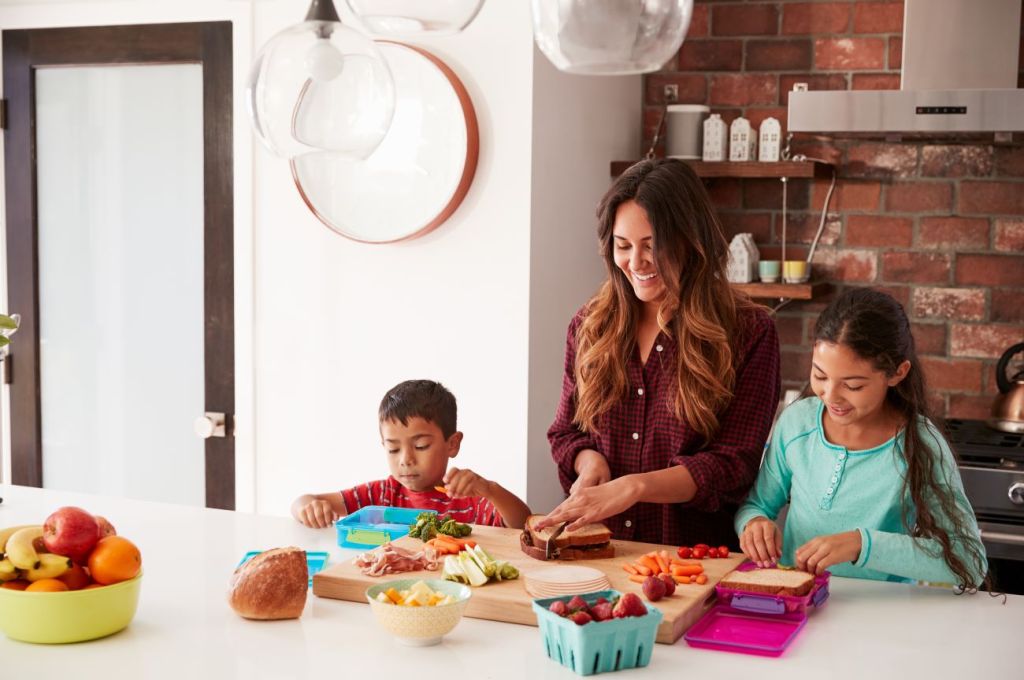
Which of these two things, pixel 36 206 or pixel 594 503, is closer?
pixel 594 503

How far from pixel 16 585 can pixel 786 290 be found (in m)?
2.34

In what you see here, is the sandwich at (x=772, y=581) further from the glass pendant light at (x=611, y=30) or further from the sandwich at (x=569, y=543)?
the glass pendant light at (x=611, y=30)

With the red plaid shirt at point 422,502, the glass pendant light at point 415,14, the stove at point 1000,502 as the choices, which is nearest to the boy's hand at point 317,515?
the red plaid shirt at point 422,502

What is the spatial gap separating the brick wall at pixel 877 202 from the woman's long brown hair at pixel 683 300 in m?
1.38

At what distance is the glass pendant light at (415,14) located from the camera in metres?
1.26

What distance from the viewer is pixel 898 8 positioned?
11.1ft

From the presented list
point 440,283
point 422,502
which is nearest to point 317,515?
point 422,502

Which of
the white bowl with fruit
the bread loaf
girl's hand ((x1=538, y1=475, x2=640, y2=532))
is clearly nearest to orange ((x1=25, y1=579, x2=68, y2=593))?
the white bowl with fruit

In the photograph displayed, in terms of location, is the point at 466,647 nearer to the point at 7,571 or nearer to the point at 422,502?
the point at 7,571

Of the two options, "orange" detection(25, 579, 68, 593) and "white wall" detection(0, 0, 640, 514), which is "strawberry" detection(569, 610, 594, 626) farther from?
"white wall" detection(0, 0, 640, 514)

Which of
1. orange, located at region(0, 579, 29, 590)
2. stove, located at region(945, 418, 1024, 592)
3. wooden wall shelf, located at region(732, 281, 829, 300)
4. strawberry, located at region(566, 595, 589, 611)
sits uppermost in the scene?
wooden wall shelf, located at region(732, 281, 829, 300)

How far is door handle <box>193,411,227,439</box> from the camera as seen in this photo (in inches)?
135

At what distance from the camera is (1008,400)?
10.2 feet

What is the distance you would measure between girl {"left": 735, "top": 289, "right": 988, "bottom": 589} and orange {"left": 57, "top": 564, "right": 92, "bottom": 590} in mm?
1032
